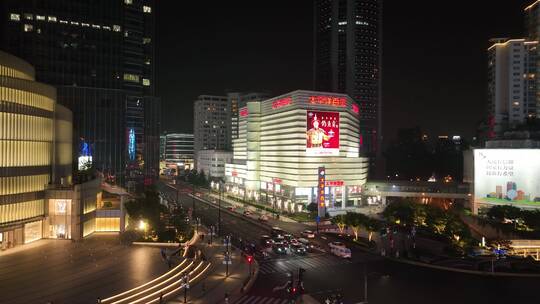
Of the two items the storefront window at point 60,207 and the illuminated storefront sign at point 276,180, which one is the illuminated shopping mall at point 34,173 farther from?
the illuminated storefront sign at point 276,180

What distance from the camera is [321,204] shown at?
9675 centimetres

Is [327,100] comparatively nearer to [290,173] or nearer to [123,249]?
[290,173]

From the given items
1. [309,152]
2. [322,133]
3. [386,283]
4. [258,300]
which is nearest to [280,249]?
[386,283]

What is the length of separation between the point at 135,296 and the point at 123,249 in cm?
1967

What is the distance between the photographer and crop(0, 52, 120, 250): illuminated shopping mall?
57.8m

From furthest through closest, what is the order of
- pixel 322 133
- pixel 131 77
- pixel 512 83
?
1. pixel 512 83
2. pixel 131 77
3. pixel 322 133

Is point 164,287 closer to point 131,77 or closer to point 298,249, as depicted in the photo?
point 298,249

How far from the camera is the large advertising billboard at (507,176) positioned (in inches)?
3720

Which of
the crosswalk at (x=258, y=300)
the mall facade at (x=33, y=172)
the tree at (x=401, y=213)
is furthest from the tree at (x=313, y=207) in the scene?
the crosswalk at (x=258, y=300)

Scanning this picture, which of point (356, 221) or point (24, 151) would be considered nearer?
point (24, 151)

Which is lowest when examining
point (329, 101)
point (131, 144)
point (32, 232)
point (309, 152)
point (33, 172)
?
point (32, 232)

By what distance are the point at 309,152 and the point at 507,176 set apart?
150 ft

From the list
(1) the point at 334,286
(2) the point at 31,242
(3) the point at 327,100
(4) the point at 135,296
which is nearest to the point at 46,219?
(2) the point at 31,242

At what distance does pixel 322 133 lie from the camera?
111 meters
